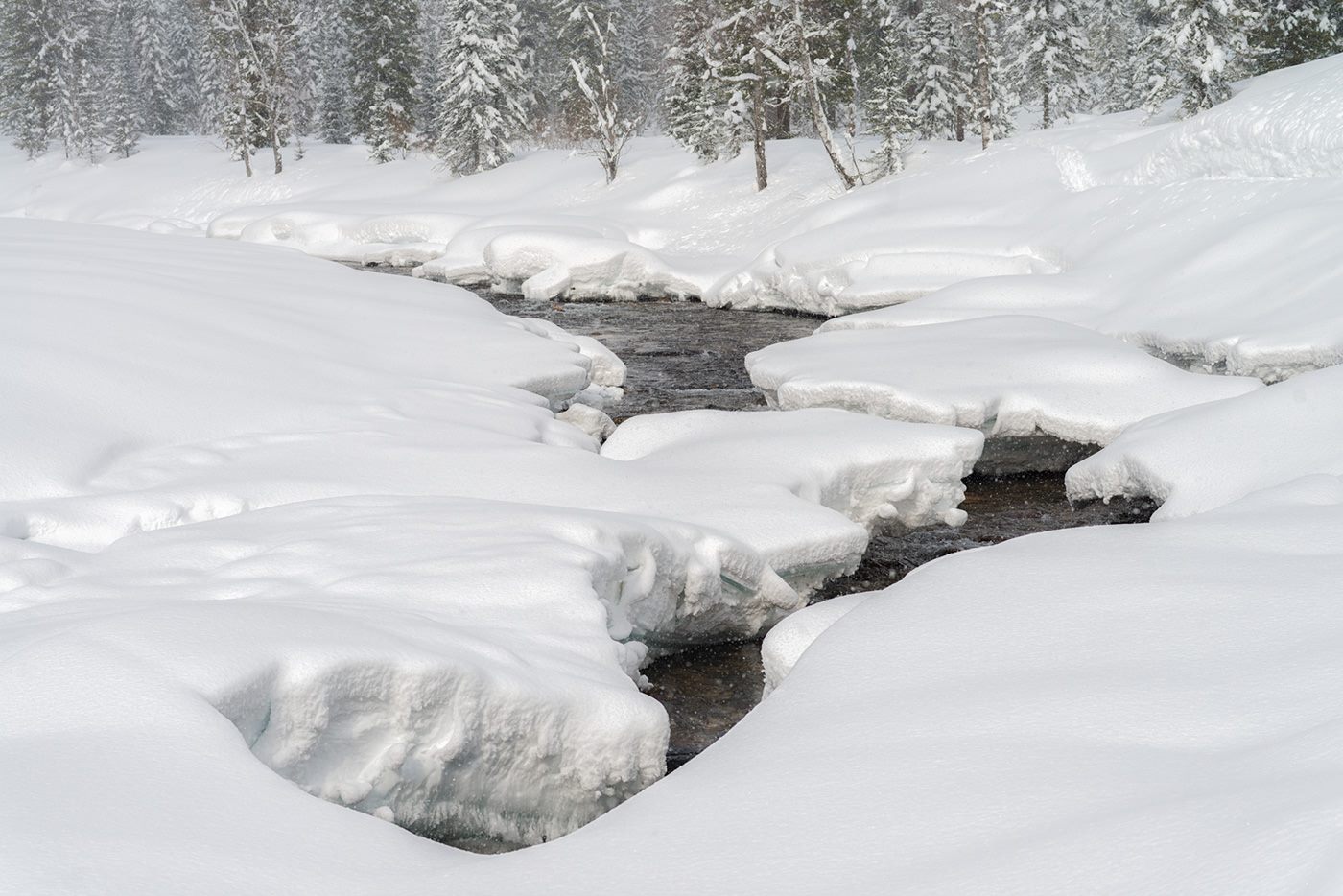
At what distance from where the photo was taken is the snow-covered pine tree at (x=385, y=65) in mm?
35688

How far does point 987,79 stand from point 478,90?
14.8 metres

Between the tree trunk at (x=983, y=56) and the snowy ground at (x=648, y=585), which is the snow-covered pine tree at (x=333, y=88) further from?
the snowy ground at (x=648, y=585)

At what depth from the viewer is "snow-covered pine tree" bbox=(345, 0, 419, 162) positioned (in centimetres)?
3569

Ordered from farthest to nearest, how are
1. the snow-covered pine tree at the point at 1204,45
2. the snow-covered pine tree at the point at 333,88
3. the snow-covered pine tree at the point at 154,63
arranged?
the snow-covered pine tree at the point at 154,63 → the snow-covered pine tree at the point at 333,88 → the snow-covered pine tree at the point at 1204,45

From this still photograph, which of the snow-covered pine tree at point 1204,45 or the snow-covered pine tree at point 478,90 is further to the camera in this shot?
the snow-covered pine tree at point 478,90

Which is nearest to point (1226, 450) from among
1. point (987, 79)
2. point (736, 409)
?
point (736, 409)

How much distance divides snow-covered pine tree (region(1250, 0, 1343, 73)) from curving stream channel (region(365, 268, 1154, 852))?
14066 mm

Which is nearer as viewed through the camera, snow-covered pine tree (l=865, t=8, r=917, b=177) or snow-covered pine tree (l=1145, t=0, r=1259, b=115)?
snow-covered pine tree (l=1145, t=0, r=1259, b=115)

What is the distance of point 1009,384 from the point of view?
9.36m

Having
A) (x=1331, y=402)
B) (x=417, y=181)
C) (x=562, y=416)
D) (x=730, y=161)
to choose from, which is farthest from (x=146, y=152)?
(x=1331, y=402)

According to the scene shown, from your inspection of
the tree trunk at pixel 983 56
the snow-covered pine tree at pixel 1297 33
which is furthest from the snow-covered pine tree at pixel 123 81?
the snow-covered pine tree at pixel 1297 33

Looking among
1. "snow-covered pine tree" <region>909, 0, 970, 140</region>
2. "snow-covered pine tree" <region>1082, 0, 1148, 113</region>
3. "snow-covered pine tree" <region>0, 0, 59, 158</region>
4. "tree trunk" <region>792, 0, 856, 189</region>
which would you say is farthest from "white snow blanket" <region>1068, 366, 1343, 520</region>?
"snow-covered pine tree" <region>0, 0, 59, 158</region>

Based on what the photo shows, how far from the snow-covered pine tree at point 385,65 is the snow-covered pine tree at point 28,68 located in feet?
44.7

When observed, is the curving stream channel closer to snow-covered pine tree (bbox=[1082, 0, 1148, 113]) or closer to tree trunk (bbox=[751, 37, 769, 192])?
tree trunk (bbox=[751, 37, 769, 192])
